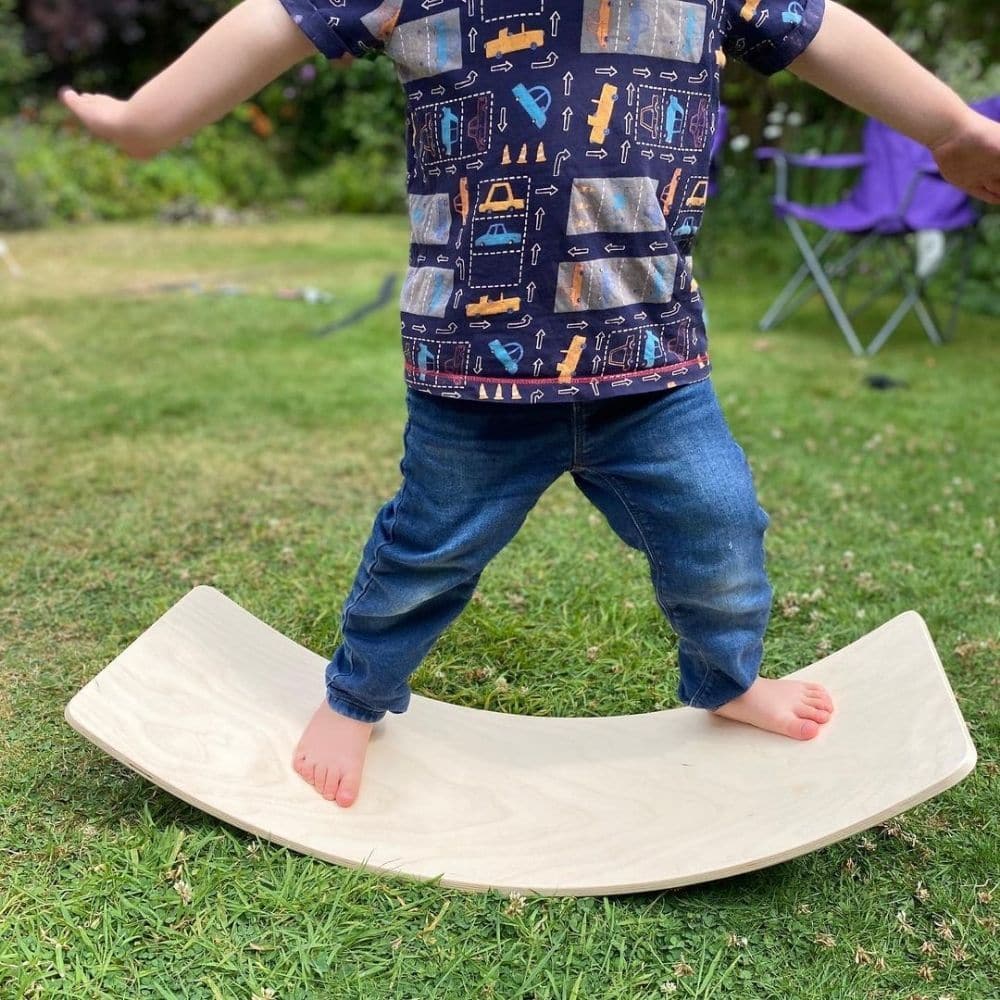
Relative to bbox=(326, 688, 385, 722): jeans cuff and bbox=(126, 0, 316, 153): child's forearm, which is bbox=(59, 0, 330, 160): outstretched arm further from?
bbox=(326, 688, 385, 722): jeans cuff

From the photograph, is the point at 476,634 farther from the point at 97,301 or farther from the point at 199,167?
the point at 199,167

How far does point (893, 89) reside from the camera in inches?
56.2

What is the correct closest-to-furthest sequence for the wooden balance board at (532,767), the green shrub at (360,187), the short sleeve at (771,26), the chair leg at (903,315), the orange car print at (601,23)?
the orange car print at (601,23) → the short sleeve at (771,26) → the wooden balance board at (532,767) → the chair leg at (903,315) → the green shrub at (360,187)

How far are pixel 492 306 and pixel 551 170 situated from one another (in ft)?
0.58

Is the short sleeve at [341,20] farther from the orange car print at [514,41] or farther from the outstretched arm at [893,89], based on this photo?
the outstretched arm at [893,89]

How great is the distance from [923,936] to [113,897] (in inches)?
42.8

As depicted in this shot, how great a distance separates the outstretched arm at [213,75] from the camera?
127 centimetres

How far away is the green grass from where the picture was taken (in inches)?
53.1

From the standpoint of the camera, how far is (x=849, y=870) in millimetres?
1511

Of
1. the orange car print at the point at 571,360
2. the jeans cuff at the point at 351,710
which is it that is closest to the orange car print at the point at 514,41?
the orange car print at the point at 571,360

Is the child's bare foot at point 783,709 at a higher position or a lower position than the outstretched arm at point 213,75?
lower

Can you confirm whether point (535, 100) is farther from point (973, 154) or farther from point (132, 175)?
point (132, 175)

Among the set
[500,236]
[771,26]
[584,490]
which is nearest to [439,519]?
[584,490]

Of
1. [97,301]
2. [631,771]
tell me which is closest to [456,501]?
[631,771]
